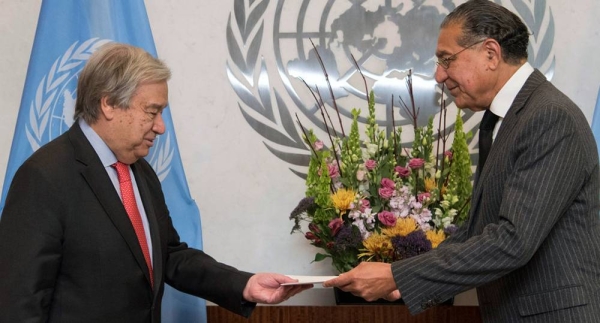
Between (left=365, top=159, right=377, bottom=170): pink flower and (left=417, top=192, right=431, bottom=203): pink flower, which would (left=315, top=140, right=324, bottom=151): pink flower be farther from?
(left=417, top=192, right=431, bottom=203): pink flower

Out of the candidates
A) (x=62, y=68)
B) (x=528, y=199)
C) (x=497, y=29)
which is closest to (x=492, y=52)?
(x=497, y=29)

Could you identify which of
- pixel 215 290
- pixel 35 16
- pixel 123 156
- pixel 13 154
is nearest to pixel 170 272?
pixel 215 290

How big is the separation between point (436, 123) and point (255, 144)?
78 centimetres

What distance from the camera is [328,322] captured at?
3.13 meters

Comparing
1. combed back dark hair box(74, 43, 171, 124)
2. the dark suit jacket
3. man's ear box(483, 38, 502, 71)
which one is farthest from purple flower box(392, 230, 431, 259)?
combed back dark hair box(74, 43, 171, 124)

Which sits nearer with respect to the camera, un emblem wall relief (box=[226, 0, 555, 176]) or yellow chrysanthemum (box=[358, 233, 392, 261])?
yellow chrysanthemum (box=[358, 233, 392, 261])

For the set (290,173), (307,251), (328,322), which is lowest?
(328,322)

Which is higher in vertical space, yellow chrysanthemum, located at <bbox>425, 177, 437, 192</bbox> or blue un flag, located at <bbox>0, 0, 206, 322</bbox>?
blue un flag, located at <bbox>0, 0, 206, 322</bbox>

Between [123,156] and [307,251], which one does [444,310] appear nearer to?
[307,251]

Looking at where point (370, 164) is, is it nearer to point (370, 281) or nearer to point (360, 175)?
point (360, 175)

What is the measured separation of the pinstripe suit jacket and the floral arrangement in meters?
0.66

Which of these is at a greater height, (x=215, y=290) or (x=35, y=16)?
(x=35, y=16)

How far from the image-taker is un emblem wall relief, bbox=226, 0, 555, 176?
3.56 metres

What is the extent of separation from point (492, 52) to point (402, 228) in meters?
0.83
